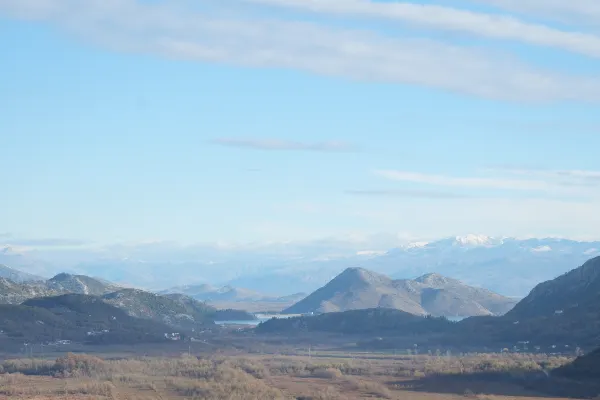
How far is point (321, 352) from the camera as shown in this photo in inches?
6688

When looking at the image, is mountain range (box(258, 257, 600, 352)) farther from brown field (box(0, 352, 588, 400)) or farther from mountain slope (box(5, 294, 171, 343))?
mountain slope (box(5, 294, 171, 343))

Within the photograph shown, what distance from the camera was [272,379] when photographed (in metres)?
111

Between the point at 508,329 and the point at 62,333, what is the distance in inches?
2997

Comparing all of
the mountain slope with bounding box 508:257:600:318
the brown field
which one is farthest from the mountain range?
the brown field

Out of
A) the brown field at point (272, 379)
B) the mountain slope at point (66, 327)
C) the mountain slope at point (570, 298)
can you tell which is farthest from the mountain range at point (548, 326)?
the mountain slope at point (66, 327)

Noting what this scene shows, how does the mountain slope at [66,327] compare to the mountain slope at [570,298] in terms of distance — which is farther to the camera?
the mountain slope at [570,298]

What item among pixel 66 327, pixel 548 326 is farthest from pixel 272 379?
pixel 66 327

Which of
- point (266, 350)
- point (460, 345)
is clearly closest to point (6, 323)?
point (266, 350)

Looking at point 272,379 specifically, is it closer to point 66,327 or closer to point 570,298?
point 66,327

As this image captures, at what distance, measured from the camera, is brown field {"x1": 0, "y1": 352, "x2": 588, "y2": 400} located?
299 feet

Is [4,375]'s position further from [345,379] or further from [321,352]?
[321,352]

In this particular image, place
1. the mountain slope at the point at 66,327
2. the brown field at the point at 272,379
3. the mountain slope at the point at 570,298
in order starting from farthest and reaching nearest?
the mountain slope at the point at 570,298, the mountain slope at the point at 66,327, the brown field at the point at 272,379

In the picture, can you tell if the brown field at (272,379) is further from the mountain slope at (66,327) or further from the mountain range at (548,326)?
the mountain slope at (66,327)

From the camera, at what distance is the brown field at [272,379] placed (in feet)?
299
